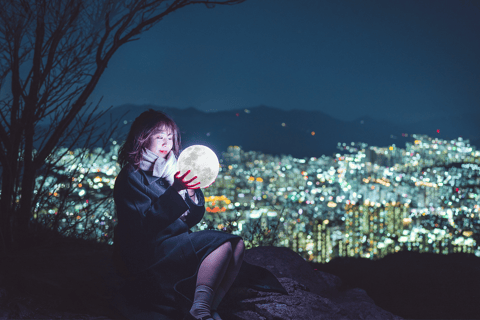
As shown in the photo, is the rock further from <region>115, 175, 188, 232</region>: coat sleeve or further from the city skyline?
the city skyline

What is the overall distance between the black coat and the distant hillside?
29.2 m

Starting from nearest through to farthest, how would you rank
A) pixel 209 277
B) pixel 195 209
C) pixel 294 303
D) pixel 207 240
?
pixel 209 277, pixel 207 240, pixel 195 209, pixel 294 303

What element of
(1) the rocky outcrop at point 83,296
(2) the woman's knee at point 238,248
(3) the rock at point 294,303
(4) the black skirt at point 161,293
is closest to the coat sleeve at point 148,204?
(4) the black skirt at point 161,293

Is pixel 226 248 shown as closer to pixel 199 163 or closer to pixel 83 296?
pixel 199 163

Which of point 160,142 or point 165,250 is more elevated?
point 160,142

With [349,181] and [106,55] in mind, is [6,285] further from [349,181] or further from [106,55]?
[349,181]

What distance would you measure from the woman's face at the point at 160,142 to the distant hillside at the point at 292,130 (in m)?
29.0

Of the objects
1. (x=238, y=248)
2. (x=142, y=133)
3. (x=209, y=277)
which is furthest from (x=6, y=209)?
(x=238, y=248)

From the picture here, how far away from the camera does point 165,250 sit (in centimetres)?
231

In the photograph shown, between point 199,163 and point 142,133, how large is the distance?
64 cm

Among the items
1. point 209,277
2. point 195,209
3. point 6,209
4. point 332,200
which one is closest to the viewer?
point 209,277

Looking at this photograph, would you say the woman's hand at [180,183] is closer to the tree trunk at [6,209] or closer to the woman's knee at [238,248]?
the woman's knee at [238,248]

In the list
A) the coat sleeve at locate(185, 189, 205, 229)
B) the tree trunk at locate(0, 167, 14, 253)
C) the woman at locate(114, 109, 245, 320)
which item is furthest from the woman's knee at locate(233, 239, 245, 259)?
the tree trunk at locate(0, 167, 14, 253)

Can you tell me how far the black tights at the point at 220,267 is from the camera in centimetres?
222
